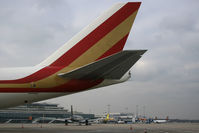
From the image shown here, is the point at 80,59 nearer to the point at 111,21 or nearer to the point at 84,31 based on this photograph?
the point at 84,31

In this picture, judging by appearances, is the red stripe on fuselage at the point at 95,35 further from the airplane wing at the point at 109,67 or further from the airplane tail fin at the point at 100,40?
the airplane wing at the point at 109,67

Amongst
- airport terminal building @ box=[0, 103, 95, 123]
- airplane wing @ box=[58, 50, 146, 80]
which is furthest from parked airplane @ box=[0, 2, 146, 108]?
airport terminal building @ box=[0, 103, 95, 123]

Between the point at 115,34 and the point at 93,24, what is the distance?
143cm

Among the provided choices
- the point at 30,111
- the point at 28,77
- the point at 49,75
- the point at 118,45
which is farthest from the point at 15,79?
the point at 30,111

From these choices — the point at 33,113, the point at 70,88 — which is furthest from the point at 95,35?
the point at 33,113

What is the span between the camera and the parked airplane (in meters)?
12.6

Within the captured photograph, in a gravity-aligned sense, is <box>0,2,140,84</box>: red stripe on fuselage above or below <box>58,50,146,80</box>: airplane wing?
above

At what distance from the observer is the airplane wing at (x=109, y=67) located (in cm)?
1046

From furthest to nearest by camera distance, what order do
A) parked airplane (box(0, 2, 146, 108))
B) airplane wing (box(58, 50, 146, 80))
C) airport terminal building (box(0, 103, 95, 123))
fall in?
airport terminal building (box(0, 103, 95, 123)), parked airplane (box(0, 2, 146, 108)), airplane wing (box(58, 50, 146, 80))

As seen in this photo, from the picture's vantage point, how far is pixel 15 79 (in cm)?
1264

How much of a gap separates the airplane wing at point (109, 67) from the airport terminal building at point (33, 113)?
70.5m

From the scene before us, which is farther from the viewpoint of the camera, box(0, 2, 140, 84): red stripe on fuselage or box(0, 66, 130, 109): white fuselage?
box(0, 2, 140, 84): red stripe on fuselage

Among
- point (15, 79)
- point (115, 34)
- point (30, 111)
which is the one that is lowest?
point (30, 111)

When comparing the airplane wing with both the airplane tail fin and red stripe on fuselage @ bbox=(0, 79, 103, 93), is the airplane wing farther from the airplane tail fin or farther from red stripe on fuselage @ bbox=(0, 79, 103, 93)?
the airplane tail fin
